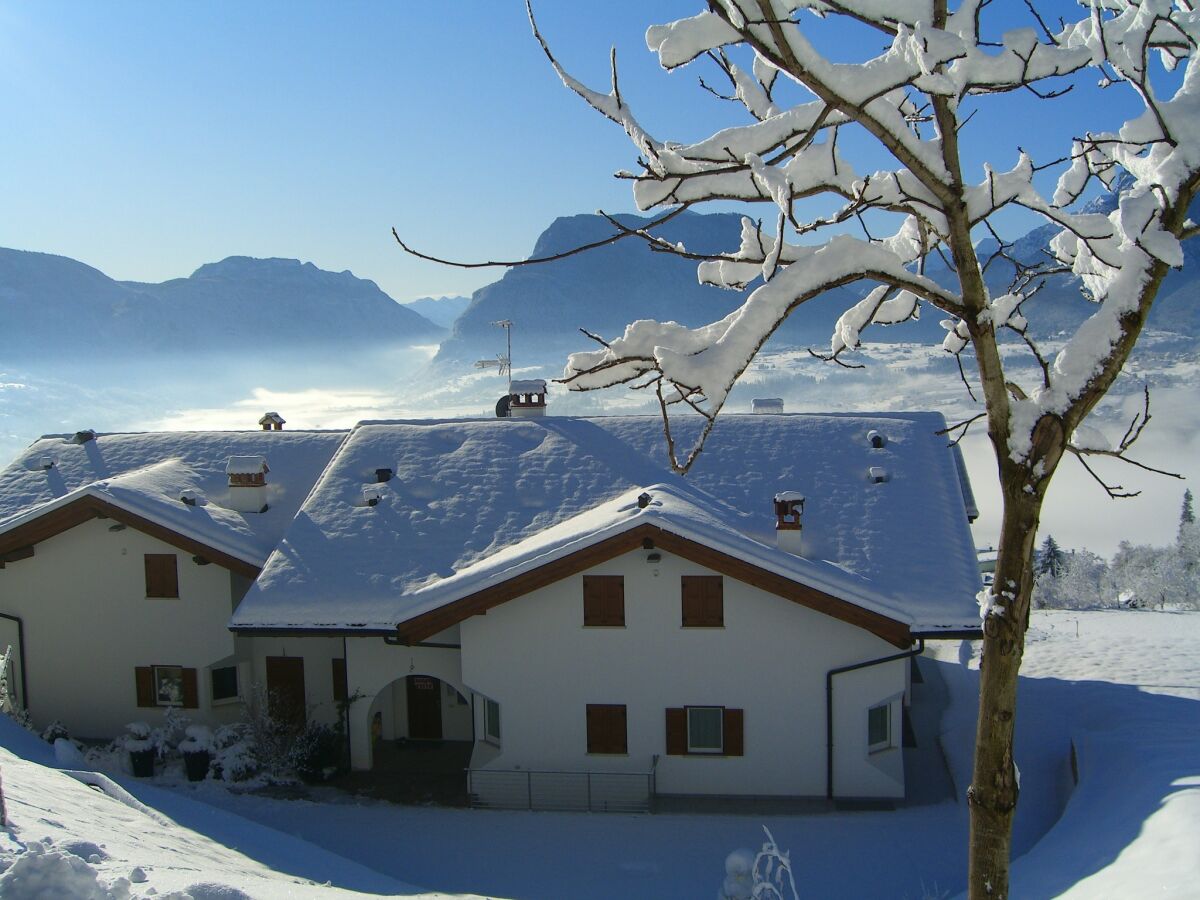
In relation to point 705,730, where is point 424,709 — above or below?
below

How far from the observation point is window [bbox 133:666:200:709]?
2002 cm

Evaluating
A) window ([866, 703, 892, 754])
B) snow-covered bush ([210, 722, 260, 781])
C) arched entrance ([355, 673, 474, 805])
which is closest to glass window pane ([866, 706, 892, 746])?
window ([866, 703, 892, 754])

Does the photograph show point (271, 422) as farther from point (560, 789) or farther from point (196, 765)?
point (560, 789)

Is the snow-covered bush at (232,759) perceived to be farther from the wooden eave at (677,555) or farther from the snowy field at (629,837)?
the wooden eave at (677,555)

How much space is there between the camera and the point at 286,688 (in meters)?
20.0

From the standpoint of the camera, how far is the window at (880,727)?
16984 millimetres

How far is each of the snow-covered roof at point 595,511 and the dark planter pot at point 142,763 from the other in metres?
3.30

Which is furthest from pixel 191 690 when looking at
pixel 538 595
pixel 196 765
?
pixel 538 595

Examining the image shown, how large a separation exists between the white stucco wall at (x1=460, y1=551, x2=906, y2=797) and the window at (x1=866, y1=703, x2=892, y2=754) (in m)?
0.13

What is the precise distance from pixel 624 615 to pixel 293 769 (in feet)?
21.9

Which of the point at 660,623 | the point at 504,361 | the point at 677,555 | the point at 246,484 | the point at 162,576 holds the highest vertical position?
the point at 504,361

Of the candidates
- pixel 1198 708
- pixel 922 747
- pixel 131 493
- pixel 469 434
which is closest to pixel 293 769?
pixel 131 493

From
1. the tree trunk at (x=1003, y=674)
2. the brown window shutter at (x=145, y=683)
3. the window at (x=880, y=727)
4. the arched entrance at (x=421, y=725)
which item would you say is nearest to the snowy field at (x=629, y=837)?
the window at (x=880, y=727)

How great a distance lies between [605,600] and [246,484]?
30.1ft
